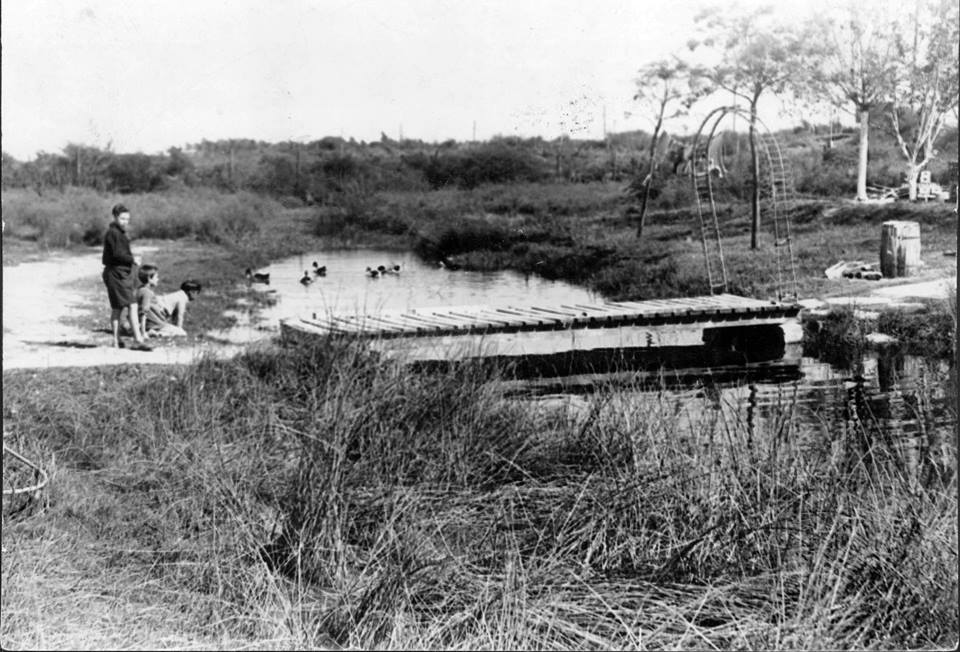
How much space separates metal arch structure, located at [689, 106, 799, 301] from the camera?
11406mm

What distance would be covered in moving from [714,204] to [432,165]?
11.6 ft

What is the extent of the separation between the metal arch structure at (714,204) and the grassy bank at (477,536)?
5.93m

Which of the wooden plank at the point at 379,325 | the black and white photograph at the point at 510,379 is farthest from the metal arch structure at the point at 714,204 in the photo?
the wooden plank at the point at 379,325

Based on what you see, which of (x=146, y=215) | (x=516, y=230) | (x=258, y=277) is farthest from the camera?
(x=146, y=215)

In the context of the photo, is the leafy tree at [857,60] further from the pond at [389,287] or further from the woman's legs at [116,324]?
the woman's legs at [116,324]

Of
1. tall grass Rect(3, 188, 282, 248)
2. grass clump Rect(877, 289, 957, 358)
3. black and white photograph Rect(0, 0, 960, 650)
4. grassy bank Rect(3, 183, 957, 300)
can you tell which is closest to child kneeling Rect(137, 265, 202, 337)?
black and white photograph Rect(0, 0, 960, 650)

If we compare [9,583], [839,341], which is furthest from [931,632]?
[839,341]

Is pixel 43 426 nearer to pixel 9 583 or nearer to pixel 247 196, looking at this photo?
pixel 9 583

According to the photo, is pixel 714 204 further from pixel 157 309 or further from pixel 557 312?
pixel 157 309

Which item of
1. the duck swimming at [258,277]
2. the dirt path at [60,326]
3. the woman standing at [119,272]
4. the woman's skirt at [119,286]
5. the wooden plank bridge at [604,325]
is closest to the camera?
the dirt path at [60,326]

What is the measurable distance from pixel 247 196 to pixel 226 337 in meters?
5.51

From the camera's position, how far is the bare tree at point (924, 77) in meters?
8.52

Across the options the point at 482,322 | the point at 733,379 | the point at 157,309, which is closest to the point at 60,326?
the point at 157,309

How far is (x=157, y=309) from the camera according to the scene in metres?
9.51
